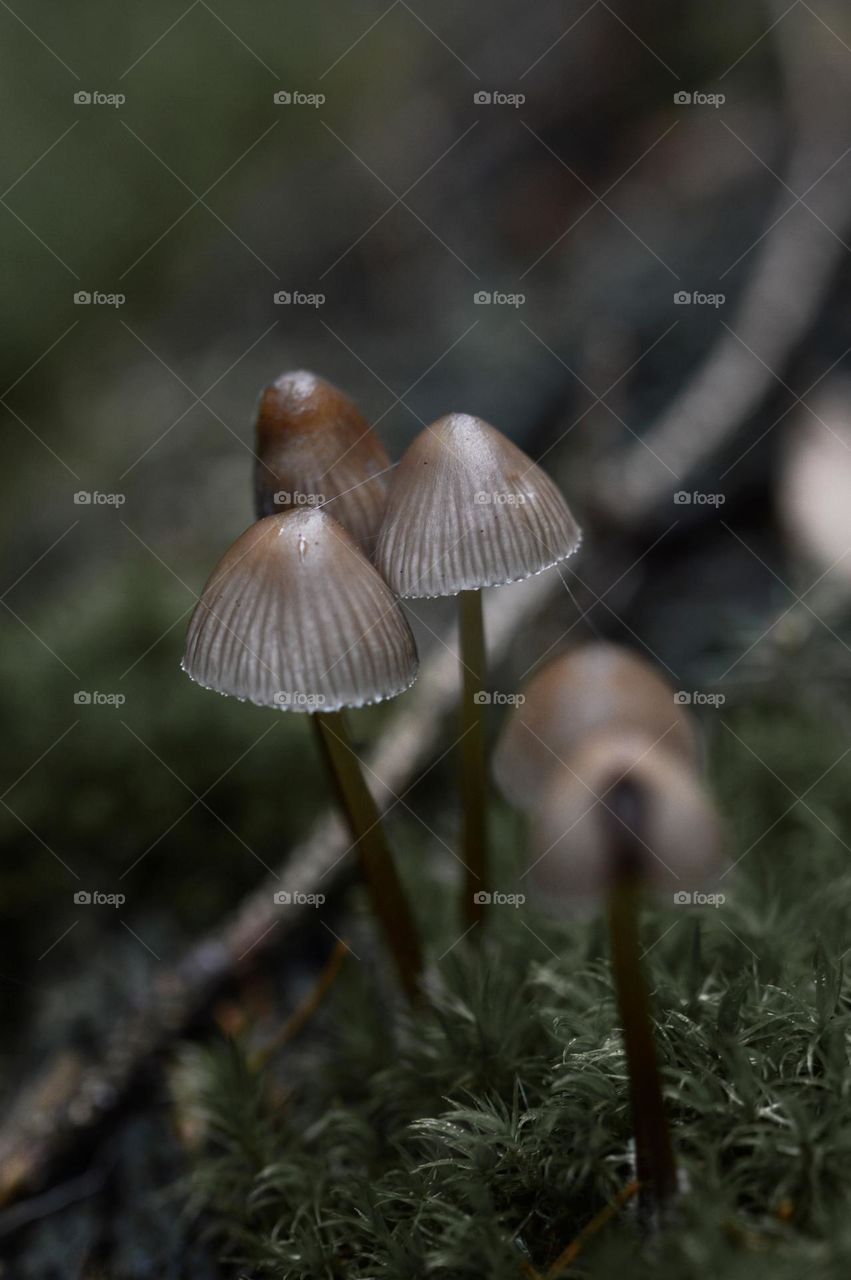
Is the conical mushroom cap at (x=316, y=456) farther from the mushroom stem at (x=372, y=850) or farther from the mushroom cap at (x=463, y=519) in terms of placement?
the mushroom stem at (x=372, y=850)

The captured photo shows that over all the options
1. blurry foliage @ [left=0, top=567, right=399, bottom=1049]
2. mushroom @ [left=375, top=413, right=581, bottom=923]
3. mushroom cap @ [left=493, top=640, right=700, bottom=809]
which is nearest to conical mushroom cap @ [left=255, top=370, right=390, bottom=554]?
mushroom @ [left=375, top=413, right=581, bottom=923]

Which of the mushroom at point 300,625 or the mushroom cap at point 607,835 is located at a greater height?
the mushroom at point 300,625

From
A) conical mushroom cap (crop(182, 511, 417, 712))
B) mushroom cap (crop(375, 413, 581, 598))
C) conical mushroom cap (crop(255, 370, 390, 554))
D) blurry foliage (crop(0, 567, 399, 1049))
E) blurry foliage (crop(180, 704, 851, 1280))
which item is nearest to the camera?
blurry foliage (crop(180, 704, 851, 1280))

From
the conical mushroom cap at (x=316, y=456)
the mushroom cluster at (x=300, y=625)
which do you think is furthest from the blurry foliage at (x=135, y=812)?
the mushroom cluster at (x=300, y=625)

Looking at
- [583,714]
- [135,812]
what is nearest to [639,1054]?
[583,714]

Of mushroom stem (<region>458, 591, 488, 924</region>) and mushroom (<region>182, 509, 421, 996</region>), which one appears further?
mushroom stem (<region>458, 591, 488, 924</region>)

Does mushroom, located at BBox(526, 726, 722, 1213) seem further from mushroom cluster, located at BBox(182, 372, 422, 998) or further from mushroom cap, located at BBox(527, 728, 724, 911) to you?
mushroom cluster, located at BBox(182, 372, 422, 998)
